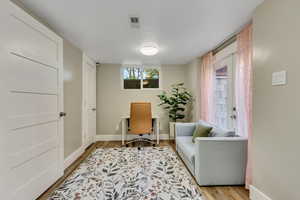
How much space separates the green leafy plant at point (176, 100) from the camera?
4434 mm

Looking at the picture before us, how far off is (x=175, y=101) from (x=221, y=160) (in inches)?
94.0

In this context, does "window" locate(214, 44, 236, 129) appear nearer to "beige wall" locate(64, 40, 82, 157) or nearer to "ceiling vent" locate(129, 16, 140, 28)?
"ceiling vent" locate(129, 16, 140, 28)

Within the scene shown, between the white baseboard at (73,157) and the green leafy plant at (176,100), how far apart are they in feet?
7.87

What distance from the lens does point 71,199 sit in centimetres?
191

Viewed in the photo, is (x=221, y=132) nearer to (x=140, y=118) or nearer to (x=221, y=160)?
(x=221, y=160)

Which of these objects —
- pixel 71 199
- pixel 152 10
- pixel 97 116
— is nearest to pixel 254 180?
pixel 71 199

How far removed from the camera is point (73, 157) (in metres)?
3.12

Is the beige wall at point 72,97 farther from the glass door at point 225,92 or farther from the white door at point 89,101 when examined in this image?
the glass door at point 225,92

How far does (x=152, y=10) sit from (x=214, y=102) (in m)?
2.32

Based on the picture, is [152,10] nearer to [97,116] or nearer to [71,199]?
[71,199]

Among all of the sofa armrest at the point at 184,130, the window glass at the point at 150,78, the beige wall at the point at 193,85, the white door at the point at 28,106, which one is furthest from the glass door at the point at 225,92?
the white door at the point at 28,106

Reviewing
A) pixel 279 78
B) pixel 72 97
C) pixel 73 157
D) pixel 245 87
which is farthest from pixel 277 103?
pixel 73 157

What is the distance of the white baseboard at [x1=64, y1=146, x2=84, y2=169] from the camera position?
2.85m

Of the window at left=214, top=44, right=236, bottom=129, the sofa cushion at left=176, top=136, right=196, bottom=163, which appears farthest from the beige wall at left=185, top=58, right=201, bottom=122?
the sofa cushion at left=176, top=136, right=196, bottom=163
